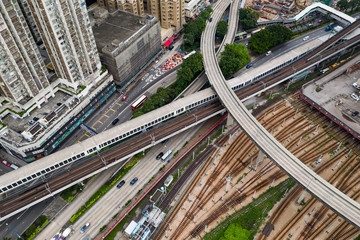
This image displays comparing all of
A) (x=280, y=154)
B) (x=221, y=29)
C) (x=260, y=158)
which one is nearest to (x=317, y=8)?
(x=221, y=29)

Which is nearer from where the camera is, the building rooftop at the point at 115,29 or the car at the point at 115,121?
the car at the point at 115,121

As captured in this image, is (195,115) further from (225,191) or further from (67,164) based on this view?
(67,164)

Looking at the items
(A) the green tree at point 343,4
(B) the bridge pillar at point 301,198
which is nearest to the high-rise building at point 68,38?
(B) the bridge pillar at point 301,198

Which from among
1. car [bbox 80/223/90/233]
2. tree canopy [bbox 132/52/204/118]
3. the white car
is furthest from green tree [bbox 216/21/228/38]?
car [bbox 80/223/90/233]

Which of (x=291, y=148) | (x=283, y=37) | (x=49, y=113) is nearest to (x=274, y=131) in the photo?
(x=291, y=148)

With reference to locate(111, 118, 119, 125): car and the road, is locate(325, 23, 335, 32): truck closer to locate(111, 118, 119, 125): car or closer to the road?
the road

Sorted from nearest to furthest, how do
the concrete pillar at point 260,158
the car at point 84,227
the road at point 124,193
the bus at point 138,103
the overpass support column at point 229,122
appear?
the car at point 84,227
the road at point 124,193
the concrete pillar at point 260,158
the overpass support column at point 229,122
the bus at point 138,103

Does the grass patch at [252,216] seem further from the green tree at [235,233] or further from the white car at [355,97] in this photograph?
the white car at [355,97]
